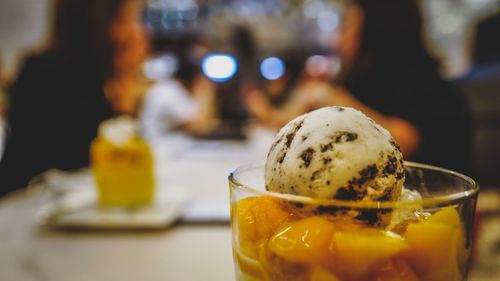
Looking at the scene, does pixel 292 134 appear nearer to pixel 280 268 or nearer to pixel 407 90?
pixel 280 268

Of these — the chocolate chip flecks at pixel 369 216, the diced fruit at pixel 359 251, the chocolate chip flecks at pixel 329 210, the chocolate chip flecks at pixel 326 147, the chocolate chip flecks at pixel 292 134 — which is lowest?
the diced fruit at pixel 359 251

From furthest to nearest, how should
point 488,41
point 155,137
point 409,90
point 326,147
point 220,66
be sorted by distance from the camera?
point 220,66, point 488,41, point 155,137, point 409,90, point 326,147

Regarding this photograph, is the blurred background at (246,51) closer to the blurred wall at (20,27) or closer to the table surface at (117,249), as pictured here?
the blurred wall at (20,27)

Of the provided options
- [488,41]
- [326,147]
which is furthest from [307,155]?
[488,41]

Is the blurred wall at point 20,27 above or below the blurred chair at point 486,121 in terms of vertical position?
above

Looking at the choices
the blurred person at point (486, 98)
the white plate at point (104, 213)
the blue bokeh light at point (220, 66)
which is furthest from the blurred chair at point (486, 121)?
the blue bokeh light at point (220, 66)

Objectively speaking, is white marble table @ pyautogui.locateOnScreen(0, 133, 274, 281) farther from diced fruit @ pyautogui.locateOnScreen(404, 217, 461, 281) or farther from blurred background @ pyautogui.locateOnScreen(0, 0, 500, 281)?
diced fruit @ pyautogui.locateOnScreen(404, 217, 461, 281)
